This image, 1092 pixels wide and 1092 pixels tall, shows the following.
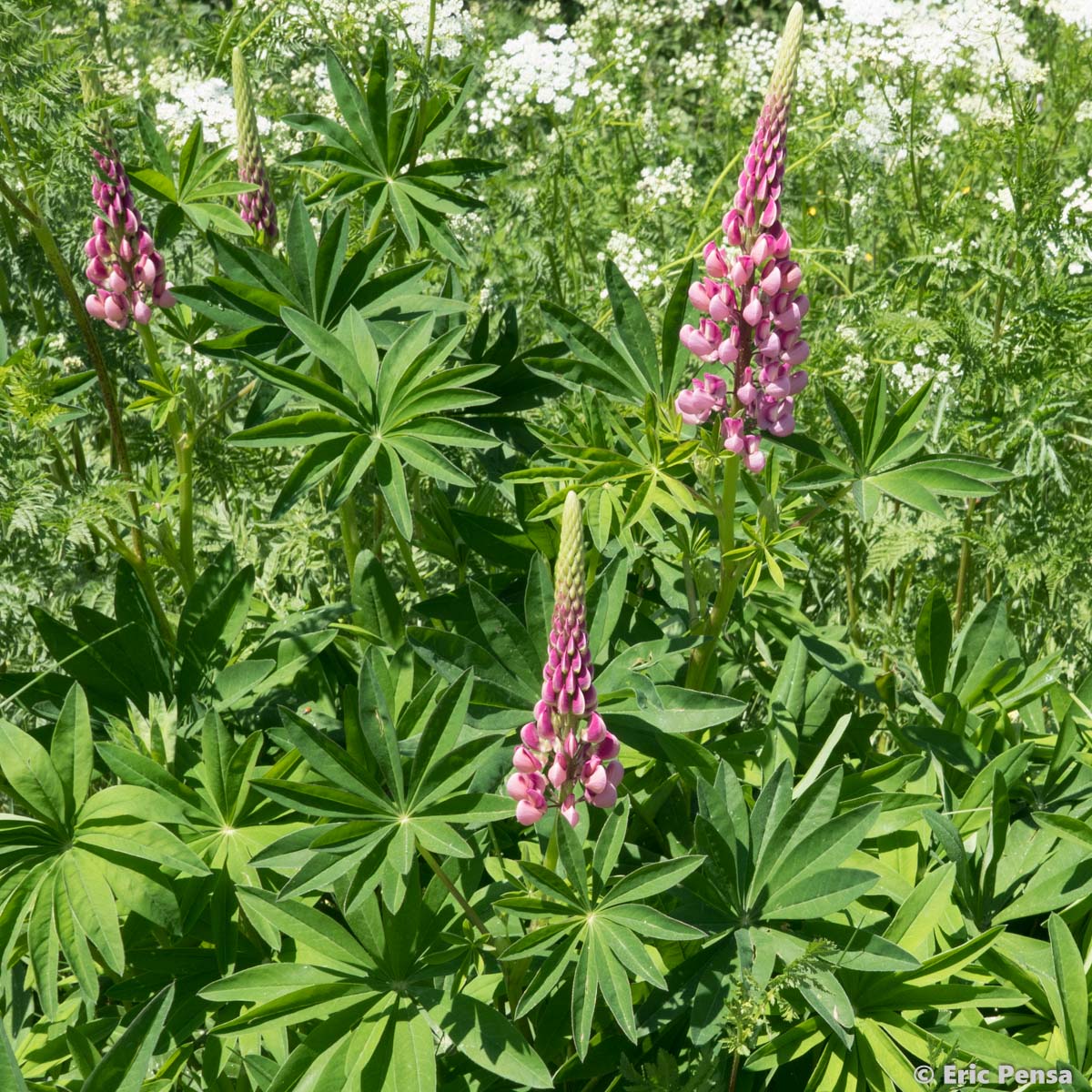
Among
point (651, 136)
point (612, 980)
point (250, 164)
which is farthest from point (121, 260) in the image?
point (651, 136)

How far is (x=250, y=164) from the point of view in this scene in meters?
2.34

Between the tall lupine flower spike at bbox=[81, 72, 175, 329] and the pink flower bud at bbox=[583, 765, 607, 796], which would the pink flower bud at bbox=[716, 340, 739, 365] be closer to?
the pink flower bud at bbox=[583, 765, 607, 796]

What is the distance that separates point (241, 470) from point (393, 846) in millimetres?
1577

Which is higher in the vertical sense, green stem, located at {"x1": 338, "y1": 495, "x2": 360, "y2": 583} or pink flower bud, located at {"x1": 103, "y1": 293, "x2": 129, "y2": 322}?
pink flower bud, located at {"x1": 103, "y1": 293, "x2": 129, "y2": 322}

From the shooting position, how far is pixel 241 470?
10.00 ft

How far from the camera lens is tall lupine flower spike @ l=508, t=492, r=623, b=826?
1593mm

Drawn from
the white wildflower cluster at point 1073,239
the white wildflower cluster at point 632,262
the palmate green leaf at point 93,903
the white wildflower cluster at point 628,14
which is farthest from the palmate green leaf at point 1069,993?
the white wildflower cluster at point 628,14

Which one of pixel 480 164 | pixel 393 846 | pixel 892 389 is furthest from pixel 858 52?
pixel 393 846

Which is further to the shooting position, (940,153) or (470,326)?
(940,153)

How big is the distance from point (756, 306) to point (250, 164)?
1135 mm

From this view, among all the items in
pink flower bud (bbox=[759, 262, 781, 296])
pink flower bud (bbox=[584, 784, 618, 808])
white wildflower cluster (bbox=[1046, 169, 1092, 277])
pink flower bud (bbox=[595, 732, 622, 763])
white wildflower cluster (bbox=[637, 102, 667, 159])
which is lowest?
pink flower bud (bbox=[584, 784, 618, 808])

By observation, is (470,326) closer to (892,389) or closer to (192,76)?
(892,389)

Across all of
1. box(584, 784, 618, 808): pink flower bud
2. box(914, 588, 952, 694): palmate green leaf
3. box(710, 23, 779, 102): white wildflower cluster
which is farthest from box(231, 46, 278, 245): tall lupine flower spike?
box(710, 23, 779, 102): white wildflower cluster

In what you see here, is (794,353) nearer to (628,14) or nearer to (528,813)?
(528,813)
